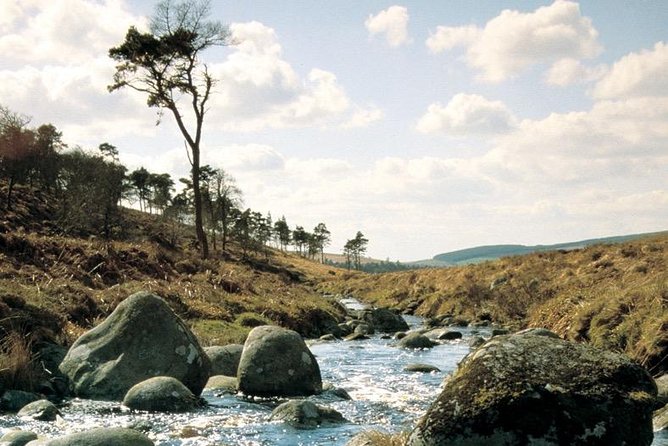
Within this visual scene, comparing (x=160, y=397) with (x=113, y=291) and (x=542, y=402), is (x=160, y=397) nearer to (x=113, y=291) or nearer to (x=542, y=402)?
(x=542, y=402)

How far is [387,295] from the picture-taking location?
48.2 m

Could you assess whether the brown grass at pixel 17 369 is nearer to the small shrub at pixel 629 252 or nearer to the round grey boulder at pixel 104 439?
the round grey boulder at pixel 104 439

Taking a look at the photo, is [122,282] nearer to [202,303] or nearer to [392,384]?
[202,303]

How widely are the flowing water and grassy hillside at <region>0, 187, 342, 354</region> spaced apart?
10.4 ft

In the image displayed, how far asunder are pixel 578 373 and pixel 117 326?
363 inches

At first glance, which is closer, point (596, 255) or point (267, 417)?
point (267, 417)

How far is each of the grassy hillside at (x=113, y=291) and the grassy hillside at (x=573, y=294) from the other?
30.0 ft

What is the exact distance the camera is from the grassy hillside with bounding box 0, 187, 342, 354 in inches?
566

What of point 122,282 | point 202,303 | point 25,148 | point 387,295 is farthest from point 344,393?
point 25,148

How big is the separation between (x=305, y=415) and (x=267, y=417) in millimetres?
738

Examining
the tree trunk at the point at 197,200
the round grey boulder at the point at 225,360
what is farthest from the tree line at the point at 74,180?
the round grey boulder at the point at 225,360

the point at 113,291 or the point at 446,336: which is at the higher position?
the point at 113,291

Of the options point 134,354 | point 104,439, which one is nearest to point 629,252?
point 134,354

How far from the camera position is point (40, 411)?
31.3 feet
